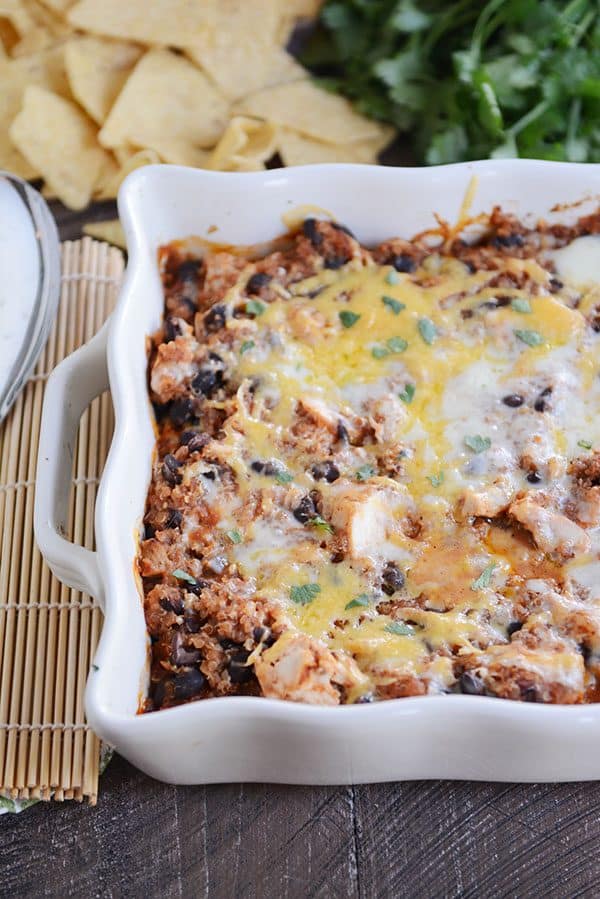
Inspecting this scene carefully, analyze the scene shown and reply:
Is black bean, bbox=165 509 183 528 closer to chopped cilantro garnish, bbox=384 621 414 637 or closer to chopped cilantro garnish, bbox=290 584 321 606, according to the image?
chopped cilantro garnish, bbox=290 584 321 606

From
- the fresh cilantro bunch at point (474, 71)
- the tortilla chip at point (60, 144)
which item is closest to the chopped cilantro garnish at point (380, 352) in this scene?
the fresh cilantro bunch at point (474, 71)

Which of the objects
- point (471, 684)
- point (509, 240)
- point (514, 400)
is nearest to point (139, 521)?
point (471, 684)

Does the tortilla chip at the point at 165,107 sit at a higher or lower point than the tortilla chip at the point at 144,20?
lower

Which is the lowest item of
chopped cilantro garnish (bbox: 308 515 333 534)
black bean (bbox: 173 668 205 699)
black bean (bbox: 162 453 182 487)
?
black bean (bbox: 173 668 205 699)

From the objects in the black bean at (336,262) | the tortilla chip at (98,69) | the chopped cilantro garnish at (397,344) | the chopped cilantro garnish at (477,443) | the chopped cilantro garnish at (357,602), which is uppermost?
the tortilla chip at (98,69)

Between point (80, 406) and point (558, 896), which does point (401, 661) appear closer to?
point (558, 896)

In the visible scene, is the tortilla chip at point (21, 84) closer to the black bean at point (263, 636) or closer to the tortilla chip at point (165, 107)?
the tortilla chip at point (165, 107)

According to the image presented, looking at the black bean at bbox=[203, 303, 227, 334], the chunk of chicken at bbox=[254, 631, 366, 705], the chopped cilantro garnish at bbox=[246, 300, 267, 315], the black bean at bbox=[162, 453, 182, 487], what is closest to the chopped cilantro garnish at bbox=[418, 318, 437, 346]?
the chopped cilantro garnish at bbox=[246, 300, 267, 315]

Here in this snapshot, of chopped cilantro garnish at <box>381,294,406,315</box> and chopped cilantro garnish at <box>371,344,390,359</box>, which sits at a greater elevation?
chopped cilantro garnish at <box>381,294,406,315</box>
